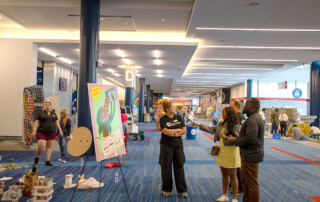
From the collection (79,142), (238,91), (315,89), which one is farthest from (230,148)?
(238,91)

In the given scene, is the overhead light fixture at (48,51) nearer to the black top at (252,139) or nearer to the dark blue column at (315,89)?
the black top at (252,139)

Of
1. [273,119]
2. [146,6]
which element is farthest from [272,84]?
[146,6]

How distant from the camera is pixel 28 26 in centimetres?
926

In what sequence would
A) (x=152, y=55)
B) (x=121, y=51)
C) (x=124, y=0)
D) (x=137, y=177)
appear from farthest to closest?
(x=152, y=55) < (x=121, y=51) < (x=124, y=0) < (x=137, y=177)

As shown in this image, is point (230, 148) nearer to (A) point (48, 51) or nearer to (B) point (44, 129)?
(B) point (44, 129)

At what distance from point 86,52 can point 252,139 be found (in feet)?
17.4

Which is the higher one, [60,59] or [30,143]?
[60,59]

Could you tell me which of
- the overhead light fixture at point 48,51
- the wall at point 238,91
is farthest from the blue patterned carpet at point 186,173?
the wall at point 238,91

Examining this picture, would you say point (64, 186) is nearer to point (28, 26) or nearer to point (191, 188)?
point (191, 188)

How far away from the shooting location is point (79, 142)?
3355 mm

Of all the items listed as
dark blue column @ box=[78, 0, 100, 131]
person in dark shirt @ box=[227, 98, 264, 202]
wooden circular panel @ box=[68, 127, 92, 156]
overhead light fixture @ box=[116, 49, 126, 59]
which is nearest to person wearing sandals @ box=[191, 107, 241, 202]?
person in dark shirt @ box=[227, 98, 264, 202]

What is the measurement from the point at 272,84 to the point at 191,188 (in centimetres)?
2162

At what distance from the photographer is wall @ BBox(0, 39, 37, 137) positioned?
31.8 ft

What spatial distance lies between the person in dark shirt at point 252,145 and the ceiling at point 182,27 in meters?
3.86
